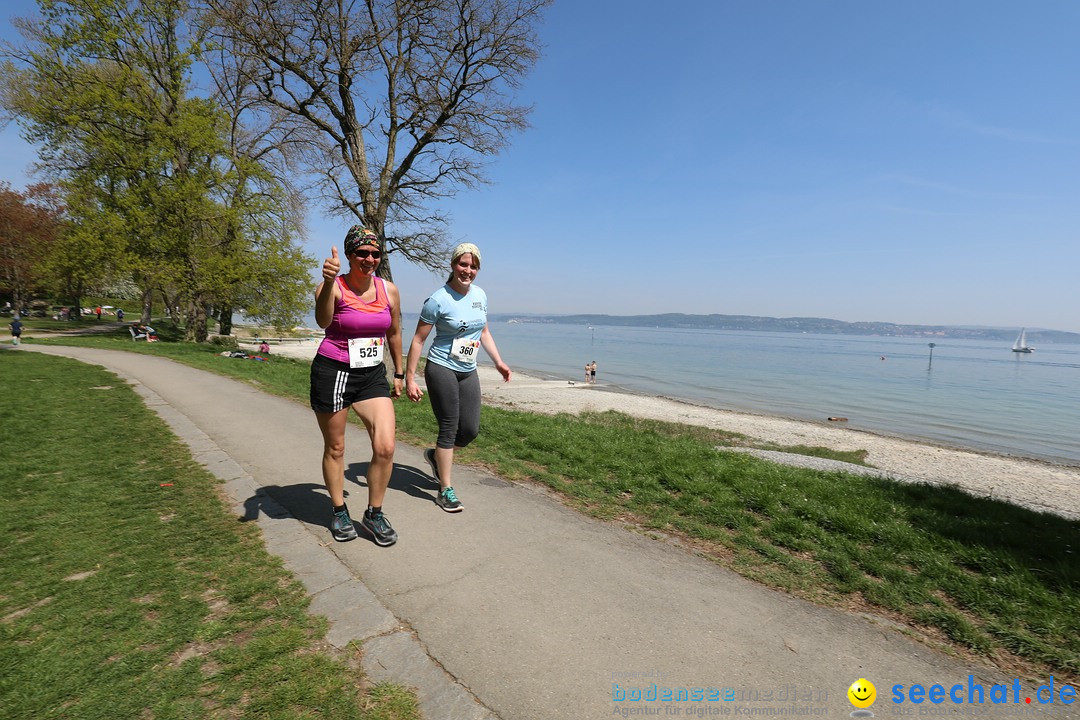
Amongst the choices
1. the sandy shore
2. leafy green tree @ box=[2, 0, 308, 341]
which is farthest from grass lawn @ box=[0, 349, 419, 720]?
leafy green tree @ box=[2, 0, 308, 341]

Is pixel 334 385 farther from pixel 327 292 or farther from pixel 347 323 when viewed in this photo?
pixel 327 292

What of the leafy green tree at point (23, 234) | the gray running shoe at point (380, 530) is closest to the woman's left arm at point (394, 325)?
the gray running shoe at point (380, 530)

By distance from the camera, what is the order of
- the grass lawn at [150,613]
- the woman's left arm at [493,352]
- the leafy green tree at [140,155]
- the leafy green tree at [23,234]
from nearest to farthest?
the grass lawn at [150,613] < the woman's left arm at [493,352] < the leafy green tree at [140,155] < the leafy green tree at [23,234]

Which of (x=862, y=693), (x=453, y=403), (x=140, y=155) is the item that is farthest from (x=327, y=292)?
(x=140, y=155)

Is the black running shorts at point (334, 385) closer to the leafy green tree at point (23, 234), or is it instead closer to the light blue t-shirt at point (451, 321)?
the light blue t-shirt at point (451, 321)

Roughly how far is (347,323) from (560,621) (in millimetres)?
2272

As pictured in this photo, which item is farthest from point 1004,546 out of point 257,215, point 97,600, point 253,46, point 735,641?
point 257,215

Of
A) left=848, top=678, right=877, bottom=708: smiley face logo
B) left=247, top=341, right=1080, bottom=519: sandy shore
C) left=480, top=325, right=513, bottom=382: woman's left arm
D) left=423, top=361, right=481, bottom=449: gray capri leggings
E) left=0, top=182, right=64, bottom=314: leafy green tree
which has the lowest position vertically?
left=247, top=341, right=1080, bottom=519: sandy shore

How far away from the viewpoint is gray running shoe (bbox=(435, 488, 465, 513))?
13.7ft

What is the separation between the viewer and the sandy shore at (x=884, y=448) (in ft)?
34.4

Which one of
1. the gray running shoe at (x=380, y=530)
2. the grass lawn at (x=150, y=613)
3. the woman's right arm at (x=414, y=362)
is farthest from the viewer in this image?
the woman's right arm at (x=414, y=362)

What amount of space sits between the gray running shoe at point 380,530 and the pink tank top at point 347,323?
3.81ft

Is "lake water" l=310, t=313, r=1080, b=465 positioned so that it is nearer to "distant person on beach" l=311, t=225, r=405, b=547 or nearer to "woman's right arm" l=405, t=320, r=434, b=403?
"woman's right arm" l=405, t=320, r=434, b=403

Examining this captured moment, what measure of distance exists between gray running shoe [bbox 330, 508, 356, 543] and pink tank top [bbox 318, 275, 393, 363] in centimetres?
116
